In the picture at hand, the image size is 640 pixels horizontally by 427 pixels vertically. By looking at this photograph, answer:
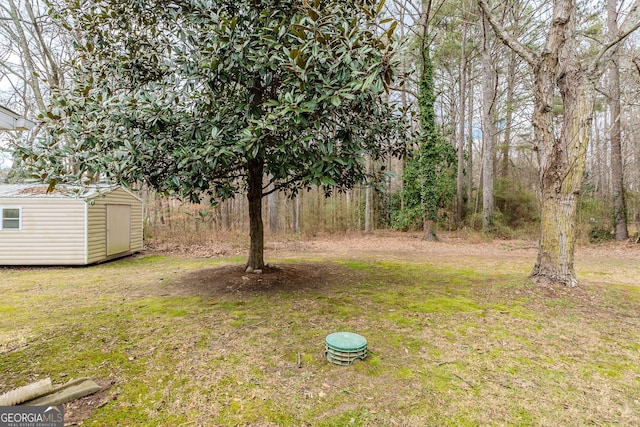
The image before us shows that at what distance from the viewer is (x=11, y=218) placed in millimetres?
6465

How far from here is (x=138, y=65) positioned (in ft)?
13.7

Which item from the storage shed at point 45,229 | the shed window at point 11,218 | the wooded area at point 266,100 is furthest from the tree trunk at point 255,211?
the shed window at point 11,218

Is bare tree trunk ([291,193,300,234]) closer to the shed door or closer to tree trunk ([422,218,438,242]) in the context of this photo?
tree trunk ([422,218,438,242])

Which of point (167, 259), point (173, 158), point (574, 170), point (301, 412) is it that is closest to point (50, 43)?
point (167, 259)

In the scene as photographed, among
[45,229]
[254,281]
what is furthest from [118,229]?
[254,281]

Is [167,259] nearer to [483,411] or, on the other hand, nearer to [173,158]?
[173,158]

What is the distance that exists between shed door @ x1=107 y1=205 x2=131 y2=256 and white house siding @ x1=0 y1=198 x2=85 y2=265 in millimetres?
721

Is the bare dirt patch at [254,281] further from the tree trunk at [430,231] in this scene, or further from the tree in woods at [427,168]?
the tree in woods at [427,168]

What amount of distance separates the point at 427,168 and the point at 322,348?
891 centimetres

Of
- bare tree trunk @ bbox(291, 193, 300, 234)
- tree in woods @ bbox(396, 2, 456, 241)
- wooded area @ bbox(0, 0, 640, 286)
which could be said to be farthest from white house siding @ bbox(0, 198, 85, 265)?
tree in woods @ bbox(396, 2, 456, 241)

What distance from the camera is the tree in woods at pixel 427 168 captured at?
1004 centimetres

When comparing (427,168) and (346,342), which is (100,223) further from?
(427,168)

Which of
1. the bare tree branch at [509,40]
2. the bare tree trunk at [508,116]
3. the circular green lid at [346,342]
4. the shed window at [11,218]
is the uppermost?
the bare tree trunk at [508,116]

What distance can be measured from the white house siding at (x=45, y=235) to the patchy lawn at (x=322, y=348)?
1.44m
